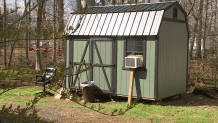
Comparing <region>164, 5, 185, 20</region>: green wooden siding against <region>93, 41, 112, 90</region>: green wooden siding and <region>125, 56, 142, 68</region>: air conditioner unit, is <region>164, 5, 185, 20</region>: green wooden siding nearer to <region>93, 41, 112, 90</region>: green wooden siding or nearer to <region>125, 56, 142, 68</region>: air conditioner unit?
<region>125, 56, 142, 68</region>: air conditioner unit

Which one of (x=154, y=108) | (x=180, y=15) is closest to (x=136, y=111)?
(x=154, y=108)

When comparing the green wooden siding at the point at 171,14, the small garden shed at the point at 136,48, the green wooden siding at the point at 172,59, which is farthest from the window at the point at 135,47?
the green wooden siding at the point at 171,14

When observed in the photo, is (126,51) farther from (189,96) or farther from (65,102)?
(189,96)

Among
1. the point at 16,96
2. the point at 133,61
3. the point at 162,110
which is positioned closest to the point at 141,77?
the point at 133,61

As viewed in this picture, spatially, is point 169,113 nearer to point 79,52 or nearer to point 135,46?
point 135,46

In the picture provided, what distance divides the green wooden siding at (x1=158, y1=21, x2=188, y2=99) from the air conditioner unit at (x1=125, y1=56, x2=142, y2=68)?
2.09ft

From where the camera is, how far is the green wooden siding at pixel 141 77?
8453 millimetres

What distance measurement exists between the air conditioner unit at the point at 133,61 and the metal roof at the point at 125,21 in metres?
0.73

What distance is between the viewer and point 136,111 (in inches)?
313

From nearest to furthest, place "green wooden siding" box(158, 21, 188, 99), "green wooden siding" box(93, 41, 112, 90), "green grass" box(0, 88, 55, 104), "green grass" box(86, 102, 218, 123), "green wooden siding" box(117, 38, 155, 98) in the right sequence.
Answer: "green grass" box(86, 102, 218, 123) < "green wooden siding" box(117, 38, 155, 98) < "green wooden siding" box(158, 21, 188, 99) < "green grass" box(0, 88, 55, 104) < "green wooden siding" box(93, 41, 112, 90)

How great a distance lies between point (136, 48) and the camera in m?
8.73

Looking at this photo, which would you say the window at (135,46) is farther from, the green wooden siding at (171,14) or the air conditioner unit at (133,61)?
the green wooden siding at (171,14)

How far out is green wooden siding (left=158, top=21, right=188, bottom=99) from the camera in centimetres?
866

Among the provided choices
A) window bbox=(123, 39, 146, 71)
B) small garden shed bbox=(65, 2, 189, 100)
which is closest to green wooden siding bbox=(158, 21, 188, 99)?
small garden shed bbox=(65, 2, 189, 100)
